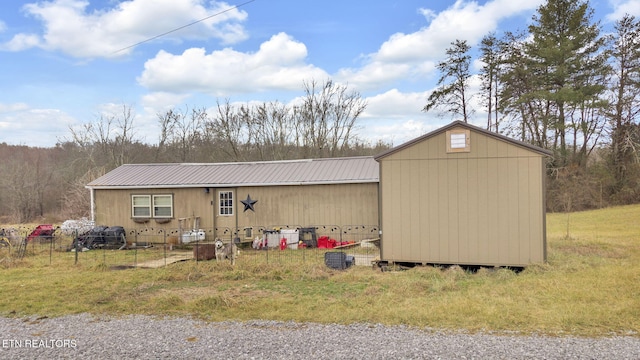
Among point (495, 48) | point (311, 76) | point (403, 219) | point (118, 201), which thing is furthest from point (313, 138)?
point (403, 219)

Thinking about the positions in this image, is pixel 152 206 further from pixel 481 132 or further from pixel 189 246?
pixel 481 132

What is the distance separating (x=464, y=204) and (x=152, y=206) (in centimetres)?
1091

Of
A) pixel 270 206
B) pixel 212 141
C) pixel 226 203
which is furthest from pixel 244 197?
pixel 212 141

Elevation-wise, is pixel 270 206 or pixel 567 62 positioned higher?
pixel 567 62

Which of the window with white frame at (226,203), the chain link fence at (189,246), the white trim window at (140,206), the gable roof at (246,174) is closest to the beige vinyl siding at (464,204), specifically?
the chain link fence at (189,246)

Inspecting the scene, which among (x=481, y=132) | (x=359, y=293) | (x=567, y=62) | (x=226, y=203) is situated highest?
(x=567, y=62)

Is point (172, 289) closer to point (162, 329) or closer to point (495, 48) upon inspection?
point (162, 329)

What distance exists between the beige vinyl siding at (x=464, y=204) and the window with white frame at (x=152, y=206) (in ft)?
29.1

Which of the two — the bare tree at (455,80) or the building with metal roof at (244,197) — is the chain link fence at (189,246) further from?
the bare tree at (455,80)

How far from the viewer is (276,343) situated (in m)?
4.58

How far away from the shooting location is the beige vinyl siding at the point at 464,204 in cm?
809

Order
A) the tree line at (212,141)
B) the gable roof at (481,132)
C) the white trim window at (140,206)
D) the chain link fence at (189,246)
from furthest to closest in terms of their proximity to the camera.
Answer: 1. the tree line at (212,141)
2. the white trim window at (140,206)
3. the chain link fence at (189,246)
4. the gable roof at (481,132)

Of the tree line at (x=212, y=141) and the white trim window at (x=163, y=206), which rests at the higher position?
the tree line at (x=212, y=141)

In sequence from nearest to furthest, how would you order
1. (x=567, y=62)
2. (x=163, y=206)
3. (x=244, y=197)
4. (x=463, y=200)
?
(x=463, y=200)
(x=244, y=197)
(x=163, y=206)
(x=567, y=62)
